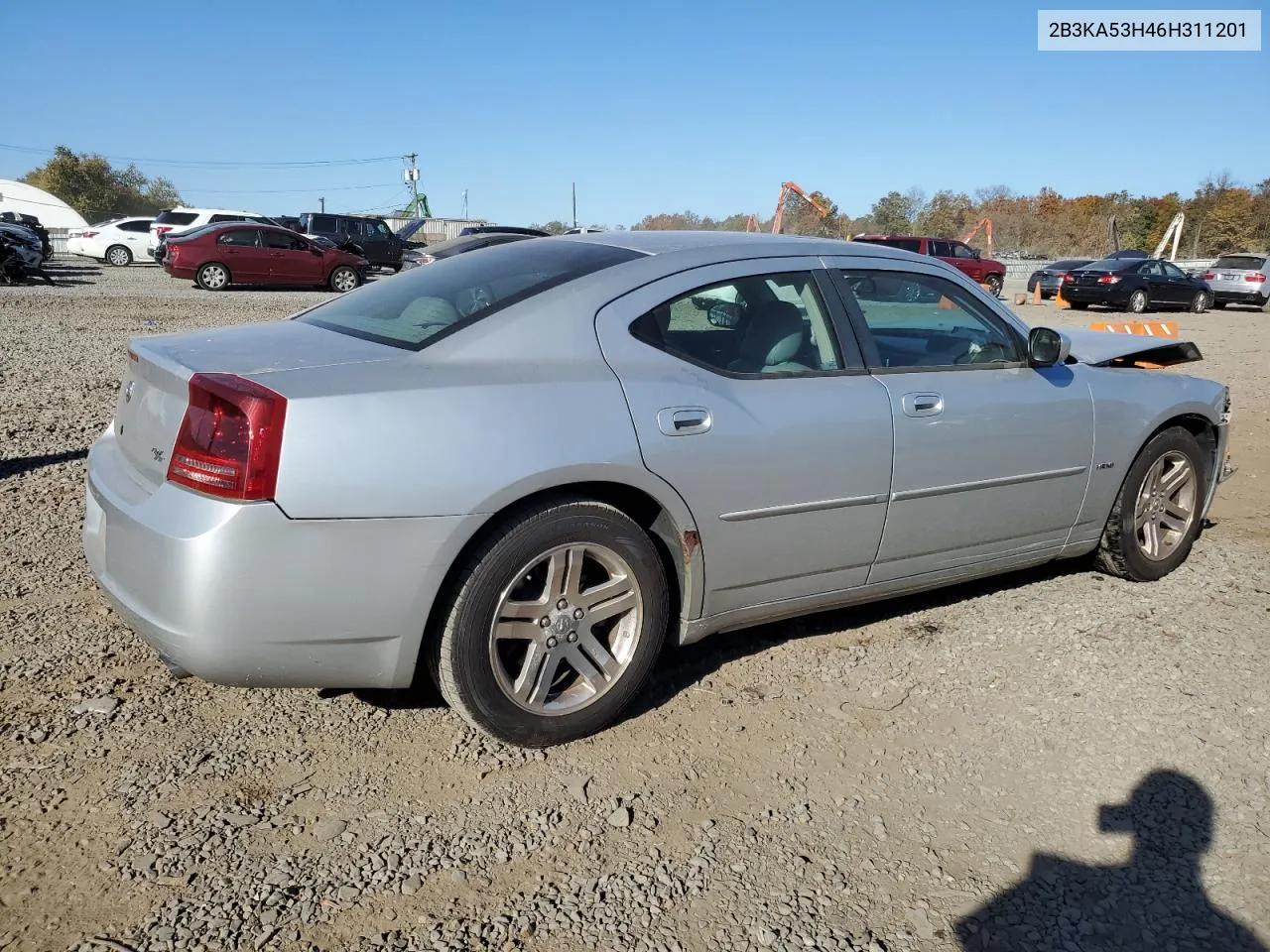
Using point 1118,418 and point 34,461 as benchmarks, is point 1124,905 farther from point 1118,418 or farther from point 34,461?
point 34,461

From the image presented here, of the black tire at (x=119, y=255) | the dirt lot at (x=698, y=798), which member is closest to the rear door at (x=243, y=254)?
the black tire at (x=119, y=255)

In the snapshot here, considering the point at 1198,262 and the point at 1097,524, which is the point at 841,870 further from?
the point at 1198,262

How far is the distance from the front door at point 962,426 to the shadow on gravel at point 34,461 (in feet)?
16.0

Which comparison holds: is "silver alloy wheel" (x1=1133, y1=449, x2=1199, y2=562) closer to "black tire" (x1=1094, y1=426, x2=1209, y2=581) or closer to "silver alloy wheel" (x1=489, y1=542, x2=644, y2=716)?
"black tire" (x1=1094, y1=426, x2=1209, y2=581)

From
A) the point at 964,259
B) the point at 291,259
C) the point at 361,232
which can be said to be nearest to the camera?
the point at 291,259

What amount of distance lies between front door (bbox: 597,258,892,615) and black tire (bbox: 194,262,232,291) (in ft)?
72.2

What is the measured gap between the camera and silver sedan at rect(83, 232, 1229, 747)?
8.89ft

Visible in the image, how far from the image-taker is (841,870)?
103 inches

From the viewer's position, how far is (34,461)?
614 cm

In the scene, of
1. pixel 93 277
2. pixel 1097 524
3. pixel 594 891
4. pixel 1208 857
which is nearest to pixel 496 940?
pixel 594 891

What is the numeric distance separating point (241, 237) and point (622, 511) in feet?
73.7

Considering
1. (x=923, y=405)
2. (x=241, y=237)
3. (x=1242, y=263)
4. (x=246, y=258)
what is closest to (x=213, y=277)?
(x=246, y=258)

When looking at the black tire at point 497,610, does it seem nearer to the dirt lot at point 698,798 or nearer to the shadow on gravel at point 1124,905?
the dirt lot at point 698,798

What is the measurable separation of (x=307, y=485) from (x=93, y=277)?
26.2 meters
